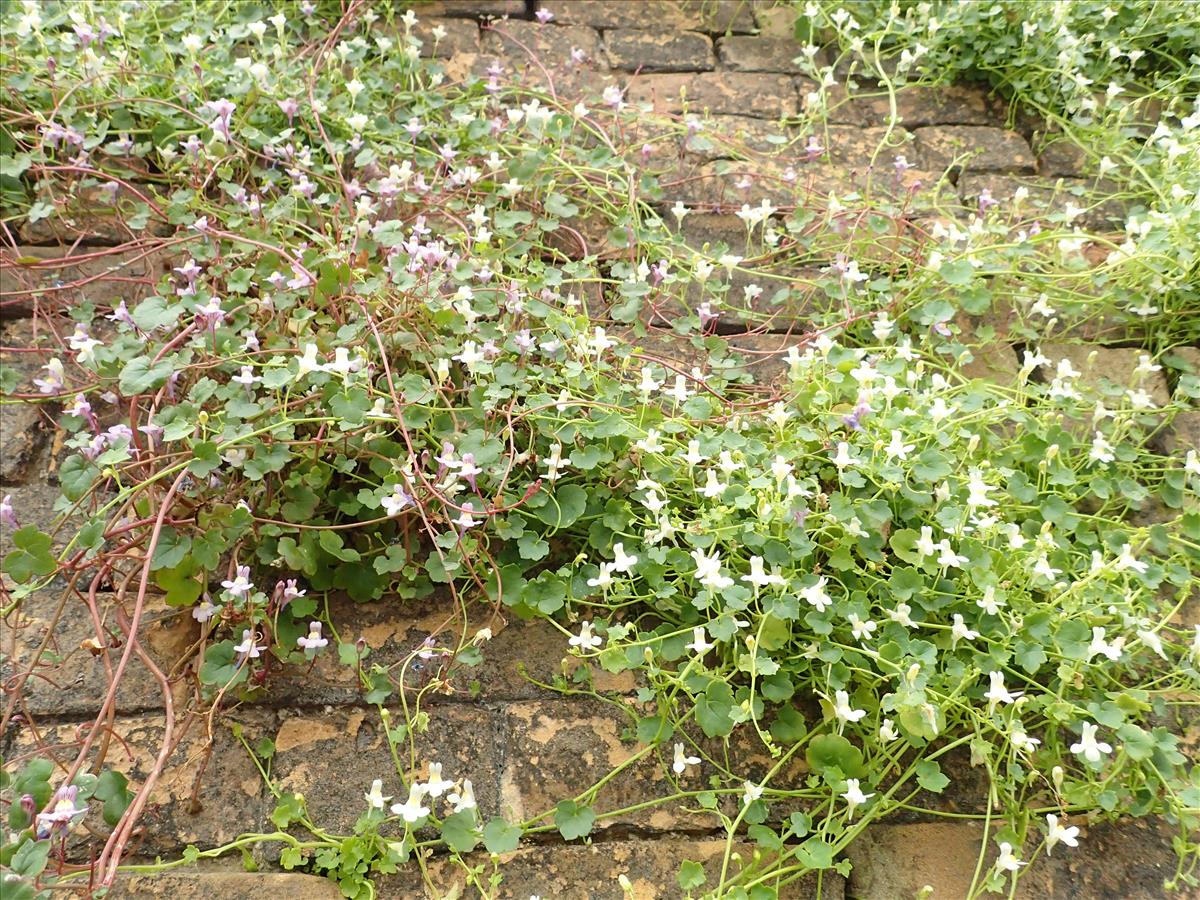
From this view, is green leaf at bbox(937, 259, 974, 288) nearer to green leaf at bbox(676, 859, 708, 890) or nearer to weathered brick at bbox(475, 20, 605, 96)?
weathered brick at bbox(475, 20, 605, 96)

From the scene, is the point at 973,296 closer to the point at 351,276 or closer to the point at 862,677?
the point at 862,677

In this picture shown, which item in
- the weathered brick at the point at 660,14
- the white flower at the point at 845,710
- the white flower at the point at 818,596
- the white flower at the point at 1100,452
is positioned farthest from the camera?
the weathered brick at the point at 660,14

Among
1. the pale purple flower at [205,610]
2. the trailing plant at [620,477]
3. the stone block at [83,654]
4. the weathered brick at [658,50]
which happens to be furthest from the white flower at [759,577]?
the weathered brick at [658,50]

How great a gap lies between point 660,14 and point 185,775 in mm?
3135

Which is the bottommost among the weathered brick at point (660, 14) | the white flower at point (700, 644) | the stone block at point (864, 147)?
the white flower at point (700, 644)

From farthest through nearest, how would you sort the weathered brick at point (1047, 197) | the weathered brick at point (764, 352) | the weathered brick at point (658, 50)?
1. the weathered brick at point (658, 50)
2. the weathered brick at point (1047, 197)
3. the weathered brick at point (764, 352)

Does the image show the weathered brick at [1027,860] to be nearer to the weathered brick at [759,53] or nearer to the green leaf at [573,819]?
the green leaf at [573,819]

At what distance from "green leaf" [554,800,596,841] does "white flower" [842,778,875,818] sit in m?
0.43

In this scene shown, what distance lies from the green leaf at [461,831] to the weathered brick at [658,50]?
2.68 m

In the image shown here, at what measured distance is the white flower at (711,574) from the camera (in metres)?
1.74

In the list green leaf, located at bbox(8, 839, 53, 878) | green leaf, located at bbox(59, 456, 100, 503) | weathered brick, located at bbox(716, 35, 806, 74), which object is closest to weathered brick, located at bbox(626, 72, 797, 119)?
weathered brick, located at bbox(716, 35, 806, 74)

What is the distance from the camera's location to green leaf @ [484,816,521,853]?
63.7 inches

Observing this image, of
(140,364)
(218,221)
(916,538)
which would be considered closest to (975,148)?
(916,538)

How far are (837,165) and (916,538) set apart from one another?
5.43ft
